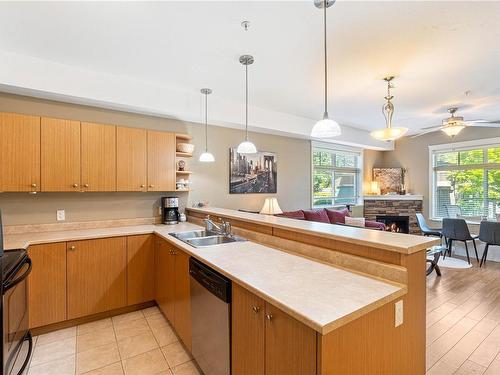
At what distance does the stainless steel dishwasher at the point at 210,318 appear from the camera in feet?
5.18

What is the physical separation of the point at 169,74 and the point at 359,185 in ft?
17.1

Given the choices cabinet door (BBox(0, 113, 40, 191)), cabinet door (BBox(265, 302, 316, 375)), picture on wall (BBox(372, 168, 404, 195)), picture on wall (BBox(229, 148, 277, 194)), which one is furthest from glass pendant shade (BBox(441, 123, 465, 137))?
cabinet door (BBox(0, 113, 40, 191))

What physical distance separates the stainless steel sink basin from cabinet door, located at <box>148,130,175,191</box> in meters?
0.84

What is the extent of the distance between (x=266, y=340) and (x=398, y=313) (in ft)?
2.22

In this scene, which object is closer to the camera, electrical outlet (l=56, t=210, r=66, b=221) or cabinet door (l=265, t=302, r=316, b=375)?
cabinet door (l=265, t=302, r=316, b=375)

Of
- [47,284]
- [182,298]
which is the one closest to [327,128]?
[182,298]

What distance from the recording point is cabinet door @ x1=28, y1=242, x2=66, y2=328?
243cm

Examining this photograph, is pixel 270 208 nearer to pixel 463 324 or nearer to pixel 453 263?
pixel 463 324

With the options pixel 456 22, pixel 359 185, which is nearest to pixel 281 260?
pixel 456 22

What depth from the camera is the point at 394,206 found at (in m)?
6.31

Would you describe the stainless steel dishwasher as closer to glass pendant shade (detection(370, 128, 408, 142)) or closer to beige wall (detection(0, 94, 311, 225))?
beige wall (detection(0, 94, 311, 225))

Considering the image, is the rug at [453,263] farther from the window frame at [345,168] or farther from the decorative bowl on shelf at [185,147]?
the decorative bowl on shelf at [185,147]

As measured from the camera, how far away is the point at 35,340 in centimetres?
244

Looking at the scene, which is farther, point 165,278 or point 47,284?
point 165,278
